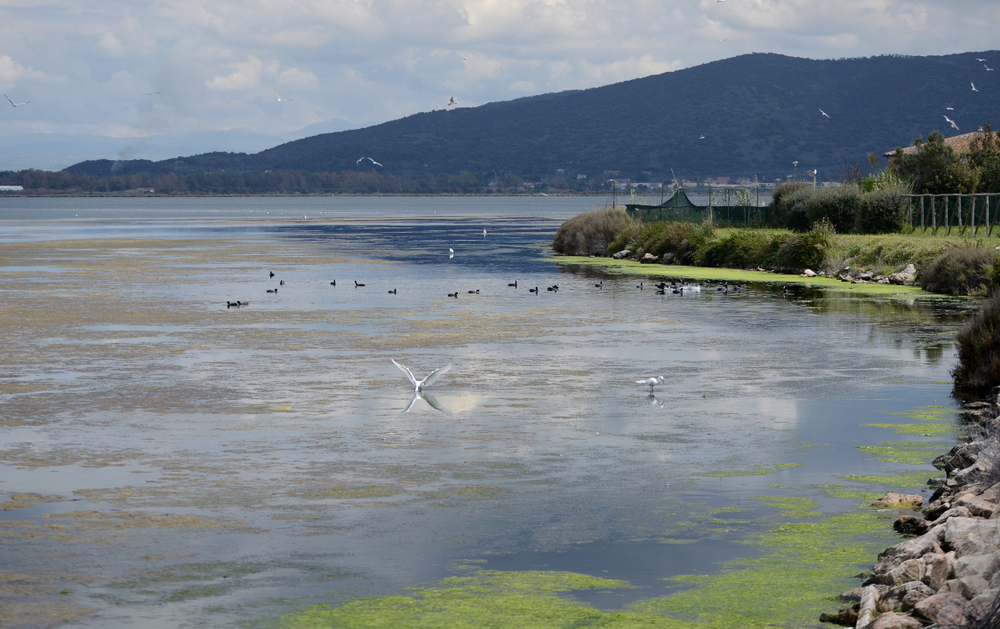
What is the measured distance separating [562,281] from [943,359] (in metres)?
19.0

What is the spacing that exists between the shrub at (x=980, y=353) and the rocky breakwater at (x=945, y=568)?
229 inches

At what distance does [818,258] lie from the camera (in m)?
38.1

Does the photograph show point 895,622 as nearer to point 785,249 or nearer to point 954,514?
point 954,514

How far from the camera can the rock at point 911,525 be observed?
945 cm

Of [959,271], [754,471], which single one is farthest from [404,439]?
[959,271]

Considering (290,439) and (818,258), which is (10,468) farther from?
(818,258)

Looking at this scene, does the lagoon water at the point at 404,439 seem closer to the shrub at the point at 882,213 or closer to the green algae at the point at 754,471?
the green algae at the point at 754,471

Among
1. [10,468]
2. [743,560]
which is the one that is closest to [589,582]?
[743,560]

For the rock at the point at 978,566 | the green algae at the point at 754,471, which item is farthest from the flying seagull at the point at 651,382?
the rock at the point at 978,566

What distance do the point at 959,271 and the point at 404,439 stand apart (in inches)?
879

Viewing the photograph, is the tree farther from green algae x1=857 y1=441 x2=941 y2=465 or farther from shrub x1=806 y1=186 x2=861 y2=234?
green algae x1=857 y1=441 x2=941 y2=465

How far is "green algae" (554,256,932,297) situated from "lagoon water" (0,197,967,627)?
172 inches

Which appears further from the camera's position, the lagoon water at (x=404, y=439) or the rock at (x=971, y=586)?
the lagoon water at (x=404, y=439)

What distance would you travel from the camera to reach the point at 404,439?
13.0 meters
